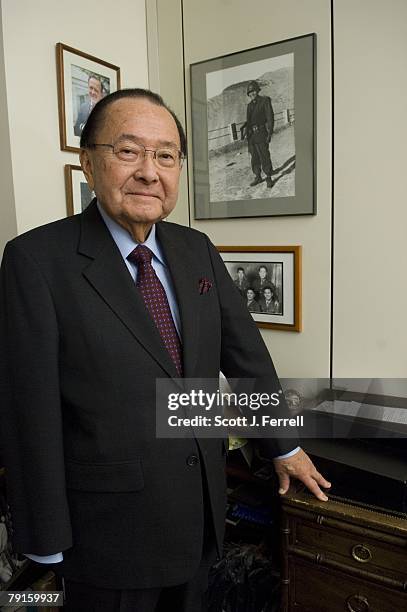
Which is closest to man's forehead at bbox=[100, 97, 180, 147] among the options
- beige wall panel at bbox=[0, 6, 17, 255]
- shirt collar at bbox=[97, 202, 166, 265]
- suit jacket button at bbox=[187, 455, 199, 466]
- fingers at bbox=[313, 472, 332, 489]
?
shirt collar at bbox=[97, 202, 166, 265]

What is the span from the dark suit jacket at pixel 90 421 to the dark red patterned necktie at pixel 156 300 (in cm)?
3

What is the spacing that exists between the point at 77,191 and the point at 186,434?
1100mm

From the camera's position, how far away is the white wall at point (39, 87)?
1546mm

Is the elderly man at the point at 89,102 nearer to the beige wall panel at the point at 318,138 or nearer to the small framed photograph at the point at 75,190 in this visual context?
the small framed photograph at the point at 75,190

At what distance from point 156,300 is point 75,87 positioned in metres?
1.10

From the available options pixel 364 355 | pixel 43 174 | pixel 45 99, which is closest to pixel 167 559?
pixel 364 355

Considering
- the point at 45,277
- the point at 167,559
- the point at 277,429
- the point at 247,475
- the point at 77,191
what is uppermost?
the point at 77,191

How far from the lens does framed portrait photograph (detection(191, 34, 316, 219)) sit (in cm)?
173

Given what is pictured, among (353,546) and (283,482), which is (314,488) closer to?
(283,482)

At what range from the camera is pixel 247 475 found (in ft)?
5.72

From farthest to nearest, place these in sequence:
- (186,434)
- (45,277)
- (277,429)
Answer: (277,429), (186,434), (45,277)

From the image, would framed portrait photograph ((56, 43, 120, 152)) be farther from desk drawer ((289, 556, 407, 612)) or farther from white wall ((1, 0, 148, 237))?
desk drawer ((289, 556, 407, 612))

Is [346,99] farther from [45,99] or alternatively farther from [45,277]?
[45,277]

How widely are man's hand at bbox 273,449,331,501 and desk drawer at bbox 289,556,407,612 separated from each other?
0.25m
